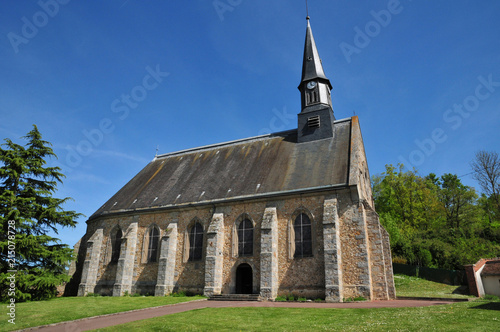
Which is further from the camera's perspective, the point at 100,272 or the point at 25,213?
the point at 100,272

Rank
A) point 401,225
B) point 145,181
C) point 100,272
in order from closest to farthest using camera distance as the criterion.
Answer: point 100,272 < point 145,181 < point 401,225

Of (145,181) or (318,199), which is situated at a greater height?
(145,181)

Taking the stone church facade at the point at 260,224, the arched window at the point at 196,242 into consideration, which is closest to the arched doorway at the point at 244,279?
the stone church facade at the point at 260,224

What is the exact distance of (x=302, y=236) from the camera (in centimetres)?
1836

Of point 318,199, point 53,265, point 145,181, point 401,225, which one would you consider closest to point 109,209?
point 145,181

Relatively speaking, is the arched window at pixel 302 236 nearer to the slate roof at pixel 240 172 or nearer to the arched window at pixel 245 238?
the slate roof at pixel 240 172

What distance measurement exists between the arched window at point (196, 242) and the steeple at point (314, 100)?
31.8 feet

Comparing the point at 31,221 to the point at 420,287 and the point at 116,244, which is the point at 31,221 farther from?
the point at 420,287

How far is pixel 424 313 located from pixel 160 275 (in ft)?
50.1

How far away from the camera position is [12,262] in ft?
55.6

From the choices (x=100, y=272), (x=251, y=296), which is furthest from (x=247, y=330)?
(x=100, y=272)

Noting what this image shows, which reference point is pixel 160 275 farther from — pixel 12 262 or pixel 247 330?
pixel 247 330

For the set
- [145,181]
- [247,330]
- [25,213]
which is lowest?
[247,330]

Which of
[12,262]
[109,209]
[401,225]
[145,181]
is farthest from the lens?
[401,225]
